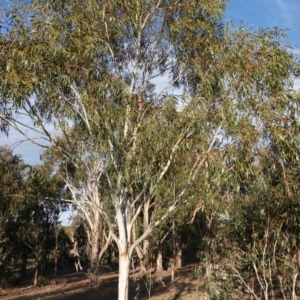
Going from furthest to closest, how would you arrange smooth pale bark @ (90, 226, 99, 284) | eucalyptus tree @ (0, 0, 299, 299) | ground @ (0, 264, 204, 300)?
smooth pale bark @ (90, 226, 99, 284), ground @ (0, 264, 204, 300), eucalyptus tree @ (0, 0, 299, 299)

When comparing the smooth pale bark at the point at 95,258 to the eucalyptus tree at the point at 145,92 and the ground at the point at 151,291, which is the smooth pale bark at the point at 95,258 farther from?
the eucalyptus tree at the point at 145,92

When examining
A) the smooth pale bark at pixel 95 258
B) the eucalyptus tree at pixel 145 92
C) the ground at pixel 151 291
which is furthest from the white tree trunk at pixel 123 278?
the smooth pale bark at pixel 95 258

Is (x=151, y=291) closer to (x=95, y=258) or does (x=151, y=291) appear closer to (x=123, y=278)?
(x=95, y=258)

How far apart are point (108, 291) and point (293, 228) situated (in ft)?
39.9

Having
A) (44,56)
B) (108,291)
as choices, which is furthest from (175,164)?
(108,291)

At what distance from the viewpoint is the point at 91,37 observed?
8758 millimetres

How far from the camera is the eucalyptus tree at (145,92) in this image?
303 inches

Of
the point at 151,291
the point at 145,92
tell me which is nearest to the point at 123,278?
the point at 145,92

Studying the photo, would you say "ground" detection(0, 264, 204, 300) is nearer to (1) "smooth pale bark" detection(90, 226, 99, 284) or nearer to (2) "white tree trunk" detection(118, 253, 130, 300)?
(1) "smooth pale bark" detection(90, 226, 99, 284)

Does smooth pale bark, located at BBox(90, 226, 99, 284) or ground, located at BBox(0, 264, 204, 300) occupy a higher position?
smooth pale bark, located at BBox(90, 226, 99, 284)

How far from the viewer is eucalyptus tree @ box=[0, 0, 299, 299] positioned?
25.3ft

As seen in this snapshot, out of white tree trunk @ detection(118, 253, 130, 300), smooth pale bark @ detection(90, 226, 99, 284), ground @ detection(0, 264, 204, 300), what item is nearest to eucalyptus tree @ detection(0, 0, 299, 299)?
white tree trunk @ detection(118, 253, 130, 300)

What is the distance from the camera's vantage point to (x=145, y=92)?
1020 centimetres

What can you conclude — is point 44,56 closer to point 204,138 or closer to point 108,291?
point 204,138
